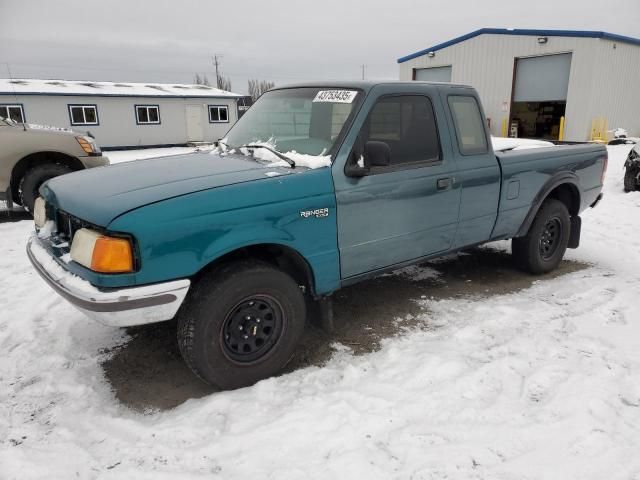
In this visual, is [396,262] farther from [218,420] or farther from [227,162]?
[218,420]

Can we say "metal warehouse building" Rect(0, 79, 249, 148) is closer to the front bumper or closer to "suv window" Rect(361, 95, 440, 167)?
"suv window" Rect(361, 95, 440, 167)

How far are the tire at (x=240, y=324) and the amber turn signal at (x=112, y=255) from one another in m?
0.47

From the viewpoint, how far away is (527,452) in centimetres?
244

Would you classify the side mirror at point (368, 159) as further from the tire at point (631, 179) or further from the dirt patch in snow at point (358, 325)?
the tire at point (631, 179)

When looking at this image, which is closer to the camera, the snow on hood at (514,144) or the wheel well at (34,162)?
the snow on hood at (514,144)

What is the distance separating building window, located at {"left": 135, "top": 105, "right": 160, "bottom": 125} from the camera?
2338 cm

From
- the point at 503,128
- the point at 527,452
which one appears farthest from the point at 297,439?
the point at 503,128

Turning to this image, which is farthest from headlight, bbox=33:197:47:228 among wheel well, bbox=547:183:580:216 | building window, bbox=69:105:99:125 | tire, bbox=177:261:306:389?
building window, bbox=69:105:99:125

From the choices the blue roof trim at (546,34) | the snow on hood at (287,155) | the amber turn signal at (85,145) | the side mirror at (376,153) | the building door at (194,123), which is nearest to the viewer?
the side mirror at (376,153)

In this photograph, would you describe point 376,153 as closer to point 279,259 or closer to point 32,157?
point 279,259

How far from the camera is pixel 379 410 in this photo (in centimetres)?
280

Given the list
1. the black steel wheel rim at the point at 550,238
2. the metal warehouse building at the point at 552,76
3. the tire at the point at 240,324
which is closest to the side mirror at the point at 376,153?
the tire at the point at 240,324

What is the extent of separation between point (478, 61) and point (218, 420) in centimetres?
2203

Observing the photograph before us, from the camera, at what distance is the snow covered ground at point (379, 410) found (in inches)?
93.4
